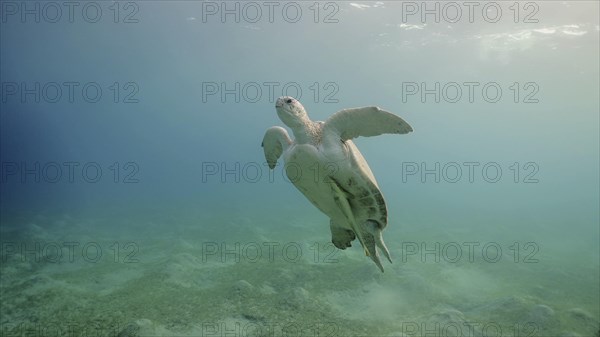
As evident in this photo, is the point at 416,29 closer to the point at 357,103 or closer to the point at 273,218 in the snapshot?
the point at 273,218

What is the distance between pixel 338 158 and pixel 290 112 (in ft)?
2.48

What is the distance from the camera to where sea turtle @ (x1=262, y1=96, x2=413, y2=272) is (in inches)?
155

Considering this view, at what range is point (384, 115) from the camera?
3.93m

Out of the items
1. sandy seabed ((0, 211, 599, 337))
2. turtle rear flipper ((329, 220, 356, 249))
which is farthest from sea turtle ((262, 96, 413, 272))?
sandy seabed ((0, 211, 599, 337))

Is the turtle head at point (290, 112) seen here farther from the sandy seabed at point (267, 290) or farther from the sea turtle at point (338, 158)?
the sandy seabed at point (267, 290)

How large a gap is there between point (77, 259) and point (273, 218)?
10.9 meters

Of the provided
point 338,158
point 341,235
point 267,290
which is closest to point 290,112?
point 338,158

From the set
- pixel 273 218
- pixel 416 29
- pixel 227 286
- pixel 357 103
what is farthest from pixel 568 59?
pixel 357 103

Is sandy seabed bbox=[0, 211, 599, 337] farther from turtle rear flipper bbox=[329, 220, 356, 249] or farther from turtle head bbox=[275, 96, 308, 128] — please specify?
turtle head bbox=[275, 96, 308, 128]

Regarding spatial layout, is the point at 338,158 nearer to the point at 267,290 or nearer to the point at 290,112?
the point at 290,112

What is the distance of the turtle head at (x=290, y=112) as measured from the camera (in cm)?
393

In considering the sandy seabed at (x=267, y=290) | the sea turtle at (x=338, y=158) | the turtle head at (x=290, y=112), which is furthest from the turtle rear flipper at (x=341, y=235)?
the sandy seabed at (x=267, y=290)

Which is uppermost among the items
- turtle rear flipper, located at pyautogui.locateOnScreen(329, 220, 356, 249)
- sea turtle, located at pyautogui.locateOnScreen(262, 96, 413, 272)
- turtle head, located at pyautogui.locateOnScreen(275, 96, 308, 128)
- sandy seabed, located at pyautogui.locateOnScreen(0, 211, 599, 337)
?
turtle head, located at pyautogui.locateOnScreen(275, 96, 308, 128)

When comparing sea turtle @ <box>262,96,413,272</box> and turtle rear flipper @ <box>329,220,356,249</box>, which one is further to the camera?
turtle rear flipper @ <box>329,220,356,249</box>
